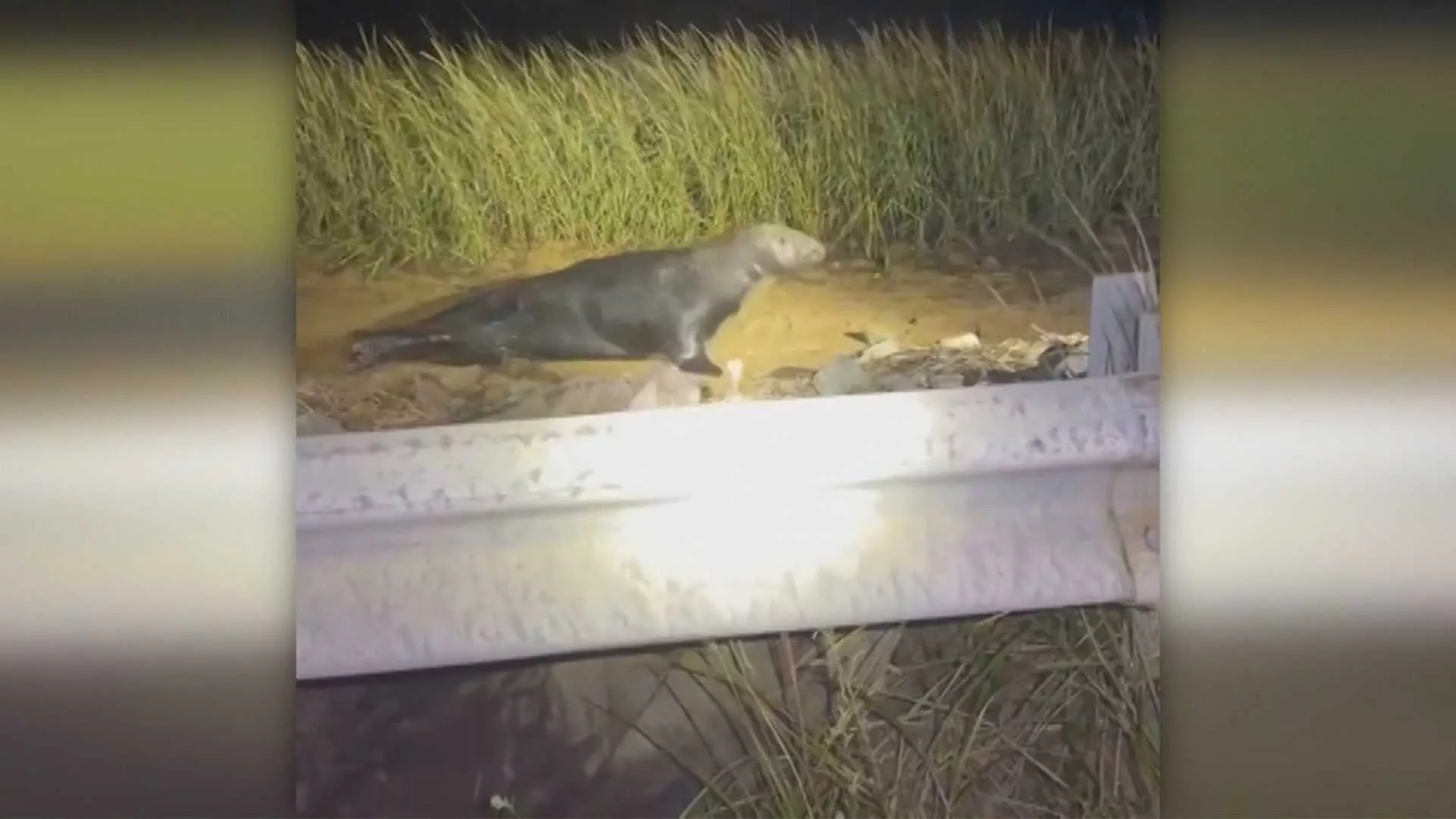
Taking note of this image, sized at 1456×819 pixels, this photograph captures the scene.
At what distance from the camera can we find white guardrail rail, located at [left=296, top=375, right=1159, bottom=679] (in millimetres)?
1383

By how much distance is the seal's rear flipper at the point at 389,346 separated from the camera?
137 cm

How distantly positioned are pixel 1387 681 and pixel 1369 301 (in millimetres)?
432

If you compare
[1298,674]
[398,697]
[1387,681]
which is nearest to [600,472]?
[398,697]

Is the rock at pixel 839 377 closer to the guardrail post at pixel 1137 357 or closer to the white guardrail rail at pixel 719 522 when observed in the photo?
the white guardrail rail at pixel 719 522

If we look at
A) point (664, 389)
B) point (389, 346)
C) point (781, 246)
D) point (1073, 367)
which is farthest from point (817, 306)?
point (389, 346)

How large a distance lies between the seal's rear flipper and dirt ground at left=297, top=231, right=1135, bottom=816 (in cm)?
1

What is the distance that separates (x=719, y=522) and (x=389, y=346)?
0.39 meters

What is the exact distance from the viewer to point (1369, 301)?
1524 mm

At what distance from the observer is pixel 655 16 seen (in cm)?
140

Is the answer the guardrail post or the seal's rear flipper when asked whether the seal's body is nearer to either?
the seal's rear flipper

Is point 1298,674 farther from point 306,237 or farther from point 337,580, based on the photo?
point 306,237

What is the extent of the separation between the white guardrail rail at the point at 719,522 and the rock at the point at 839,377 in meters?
0.02

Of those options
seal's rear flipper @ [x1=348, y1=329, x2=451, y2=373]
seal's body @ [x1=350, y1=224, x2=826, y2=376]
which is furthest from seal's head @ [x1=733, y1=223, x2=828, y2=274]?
seal's rear flipper @ [x1=348, y1=329, x2=451, y2=373]

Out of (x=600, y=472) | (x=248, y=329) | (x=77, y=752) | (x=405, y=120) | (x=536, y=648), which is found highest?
Answer: (x=405, y=120)
